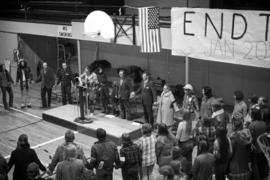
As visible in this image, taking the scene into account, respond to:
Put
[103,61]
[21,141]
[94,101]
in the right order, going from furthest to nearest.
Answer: [103,61] < [94,101] < [21,141]

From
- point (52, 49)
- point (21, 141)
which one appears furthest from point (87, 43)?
point (21, 141)

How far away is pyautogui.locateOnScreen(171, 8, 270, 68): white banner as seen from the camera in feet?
27.9

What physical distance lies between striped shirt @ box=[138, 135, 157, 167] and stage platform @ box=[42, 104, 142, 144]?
3345 mm

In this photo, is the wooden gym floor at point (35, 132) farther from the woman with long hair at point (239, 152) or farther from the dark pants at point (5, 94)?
the woman with long hair at point (239, 152)

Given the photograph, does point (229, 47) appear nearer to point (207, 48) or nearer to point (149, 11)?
point (207, 48)

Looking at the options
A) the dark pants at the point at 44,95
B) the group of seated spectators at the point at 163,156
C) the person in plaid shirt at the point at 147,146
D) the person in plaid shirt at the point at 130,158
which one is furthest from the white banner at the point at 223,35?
the dark pants at the point at 44,95

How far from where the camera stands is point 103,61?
662 inches

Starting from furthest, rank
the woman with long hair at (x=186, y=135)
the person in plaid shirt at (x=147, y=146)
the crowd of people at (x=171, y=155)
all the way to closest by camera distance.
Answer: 1. the woman with long hair at (x=186, y=135)
2. the person in plaid shirt at (x=147, y=146)
3. the crowd of people at (x=171, y=155)

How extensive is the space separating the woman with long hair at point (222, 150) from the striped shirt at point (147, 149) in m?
1.05

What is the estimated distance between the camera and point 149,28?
33.2 feet

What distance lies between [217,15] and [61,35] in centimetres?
675

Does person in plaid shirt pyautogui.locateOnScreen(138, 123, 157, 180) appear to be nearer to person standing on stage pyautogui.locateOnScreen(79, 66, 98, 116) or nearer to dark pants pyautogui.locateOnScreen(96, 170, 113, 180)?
dark pants pyautogui.locateOnScreen(96, 170, 113, 180)

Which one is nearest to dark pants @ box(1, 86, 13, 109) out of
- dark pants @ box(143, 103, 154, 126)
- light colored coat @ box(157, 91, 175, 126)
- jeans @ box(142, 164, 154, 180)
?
dark pants @ box(143, 103, 154, 126)

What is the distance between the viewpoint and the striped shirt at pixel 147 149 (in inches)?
260
